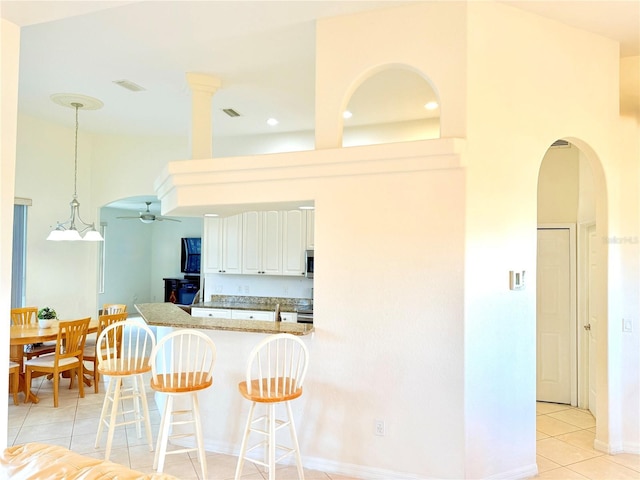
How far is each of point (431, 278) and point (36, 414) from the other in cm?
414

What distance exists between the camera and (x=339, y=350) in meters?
3.12

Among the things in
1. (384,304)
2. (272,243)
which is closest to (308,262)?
(272,243)

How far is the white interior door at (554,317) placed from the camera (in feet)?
15.7

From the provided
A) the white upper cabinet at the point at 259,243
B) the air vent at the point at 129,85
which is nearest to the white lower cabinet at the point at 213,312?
the white upper cabinet at the point at 259,243

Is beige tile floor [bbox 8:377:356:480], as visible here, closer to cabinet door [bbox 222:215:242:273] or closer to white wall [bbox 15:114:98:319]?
white wall [bbox 15:114:98:319]

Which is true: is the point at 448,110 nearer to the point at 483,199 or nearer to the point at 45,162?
the point at 483,199

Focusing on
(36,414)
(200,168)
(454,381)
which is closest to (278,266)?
(200,168)

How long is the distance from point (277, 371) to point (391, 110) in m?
3.35

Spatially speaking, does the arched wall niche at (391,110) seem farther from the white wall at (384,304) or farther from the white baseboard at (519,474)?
the white baseboard at (519,474)

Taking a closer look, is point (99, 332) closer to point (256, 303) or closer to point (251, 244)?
point (256, 303)

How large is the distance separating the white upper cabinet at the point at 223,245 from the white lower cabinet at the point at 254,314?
25.5 inches

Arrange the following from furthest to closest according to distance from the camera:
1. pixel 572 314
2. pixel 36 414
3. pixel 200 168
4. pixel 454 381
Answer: pixel 572 314 < pixel 36 414 < pixel 200 168 < pixel 454 381

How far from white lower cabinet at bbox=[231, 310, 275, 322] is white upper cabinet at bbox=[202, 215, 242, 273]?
2.12 feet

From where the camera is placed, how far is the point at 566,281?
4.80 metres
